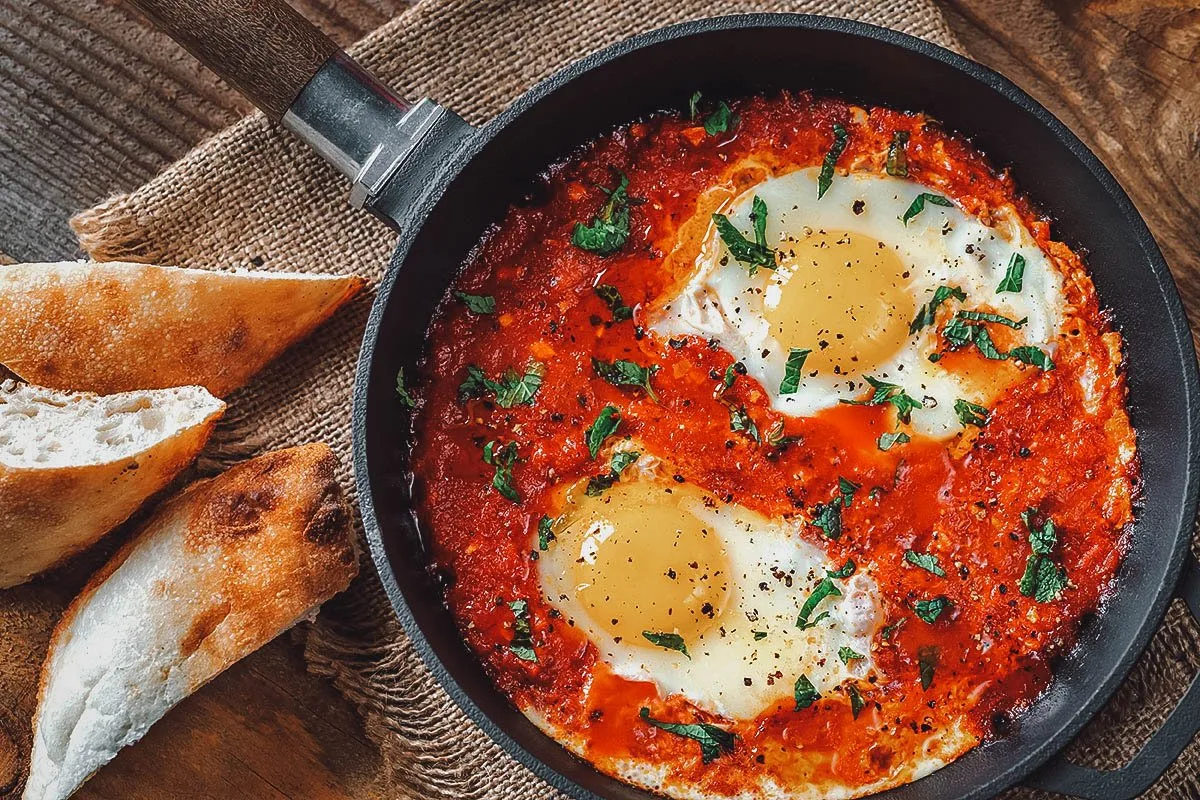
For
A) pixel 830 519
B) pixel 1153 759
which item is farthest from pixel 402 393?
pixel 1153 759

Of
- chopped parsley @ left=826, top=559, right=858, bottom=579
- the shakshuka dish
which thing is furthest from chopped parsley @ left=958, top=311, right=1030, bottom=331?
chopped parsley @ left=826, top=559, right=858, bottom=579

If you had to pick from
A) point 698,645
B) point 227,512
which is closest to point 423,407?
point 227,512

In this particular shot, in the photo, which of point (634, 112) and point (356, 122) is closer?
point (356, 122)

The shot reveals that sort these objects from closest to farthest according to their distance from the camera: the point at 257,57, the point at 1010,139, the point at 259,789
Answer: the point at 257,57
the point at 1010,139
the point at 259,789

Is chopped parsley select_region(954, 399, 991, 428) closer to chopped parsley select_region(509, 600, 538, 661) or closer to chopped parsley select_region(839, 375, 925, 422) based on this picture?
chopped parsley select_region(839, 375, 925, 422)

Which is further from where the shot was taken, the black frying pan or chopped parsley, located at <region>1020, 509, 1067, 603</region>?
chopped parsley, located at <region>1020, 509, 1067, 603</region>

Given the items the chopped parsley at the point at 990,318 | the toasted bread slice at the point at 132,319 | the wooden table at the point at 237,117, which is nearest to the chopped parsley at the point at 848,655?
the chopped parsley at the point at 990,318

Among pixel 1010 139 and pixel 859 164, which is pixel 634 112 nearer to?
pixel 859 164

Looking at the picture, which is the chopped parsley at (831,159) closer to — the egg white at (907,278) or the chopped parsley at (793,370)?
the egg white at (907,278)
